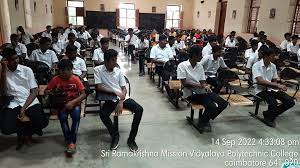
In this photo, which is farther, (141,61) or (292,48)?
(292,48)

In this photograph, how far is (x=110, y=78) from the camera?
3.35 metres

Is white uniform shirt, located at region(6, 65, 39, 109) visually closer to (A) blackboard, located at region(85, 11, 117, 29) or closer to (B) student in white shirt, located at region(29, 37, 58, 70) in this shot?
(B) student in white shirt, located at region(29, 37, 58, 70)

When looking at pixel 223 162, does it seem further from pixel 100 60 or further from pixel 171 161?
pixel 100 60

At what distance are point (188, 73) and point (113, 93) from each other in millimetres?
1141

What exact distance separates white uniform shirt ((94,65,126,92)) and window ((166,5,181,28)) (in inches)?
636

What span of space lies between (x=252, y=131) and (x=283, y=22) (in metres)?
6.62

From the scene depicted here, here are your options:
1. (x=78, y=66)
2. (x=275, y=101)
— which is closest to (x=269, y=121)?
(x=275, y=101)

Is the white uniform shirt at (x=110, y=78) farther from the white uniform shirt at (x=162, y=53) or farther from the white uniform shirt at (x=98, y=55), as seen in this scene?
the white uniform shirt at (x=162, y=53)

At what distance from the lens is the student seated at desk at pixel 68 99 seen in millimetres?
3029

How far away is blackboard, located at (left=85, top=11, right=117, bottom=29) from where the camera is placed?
17.3 metres

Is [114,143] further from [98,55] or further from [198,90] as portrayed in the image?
[98,55]

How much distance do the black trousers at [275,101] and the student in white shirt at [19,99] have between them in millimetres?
3025

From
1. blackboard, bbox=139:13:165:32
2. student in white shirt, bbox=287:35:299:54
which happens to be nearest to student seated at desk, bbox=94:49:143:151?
student in white shirt, bbox=287:35:299:54

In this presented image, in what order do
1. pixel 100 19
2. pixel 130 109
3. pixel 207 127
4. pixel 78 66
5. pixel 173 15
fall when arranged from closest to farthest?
pixel 130 109, pixel 207 127, pixel 78 66, pixel 100 19, pixel 173 15
